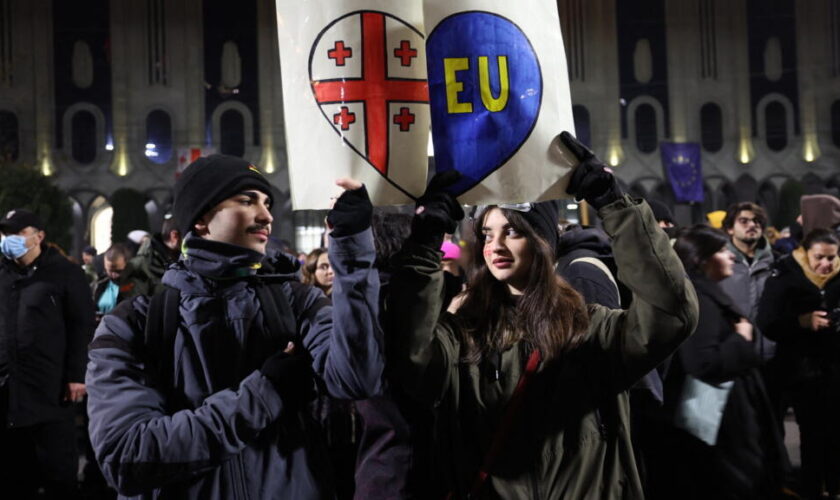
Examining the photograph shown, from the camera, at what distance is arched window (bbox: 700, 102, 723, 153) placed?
3181cm

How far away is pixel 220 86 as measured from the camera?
3100cm

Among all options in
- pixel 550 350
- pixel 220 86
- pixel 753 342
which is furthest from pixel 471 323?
pixel 220 86

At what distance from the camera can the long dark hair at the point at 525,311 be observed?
2500 millimetres

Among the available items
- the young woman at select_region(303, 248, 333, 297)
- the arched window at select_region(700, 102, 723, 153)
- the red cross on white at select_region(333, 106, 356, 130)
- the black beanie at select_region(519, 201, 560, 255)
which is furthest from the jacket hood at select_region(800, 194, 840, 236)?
the arched window at select_region(700, 102, 723, 153)

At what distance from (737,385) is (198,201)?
2.69 metres

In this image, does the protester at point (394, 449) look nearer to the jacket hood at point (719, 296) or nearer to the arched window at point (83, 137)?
the jacket hood at point (719, 296)

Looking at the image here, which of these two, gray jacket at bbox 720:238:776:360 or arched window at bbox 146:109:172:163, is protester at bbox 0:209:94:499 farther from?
arched window at bbox 146:109:172:163

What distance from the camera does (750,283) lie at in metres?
6.57

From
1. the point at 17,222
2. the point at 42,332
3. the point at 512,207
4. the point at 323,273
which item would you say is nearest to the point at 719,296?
the point at 512,207

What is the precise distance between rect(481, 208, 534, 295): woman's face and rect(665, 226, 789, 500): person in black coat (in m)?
1.51

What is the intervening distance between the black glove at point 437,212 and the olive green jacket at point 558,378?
0.14 ft

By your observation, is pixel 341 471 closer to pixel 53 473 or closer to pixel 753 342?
pixel 753 342

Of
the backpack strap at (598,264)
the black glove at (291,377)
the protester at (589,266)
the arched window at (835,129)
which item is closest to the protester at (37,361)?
the protester at (589,266)

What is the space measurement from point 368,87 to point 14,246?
411 centimetres
